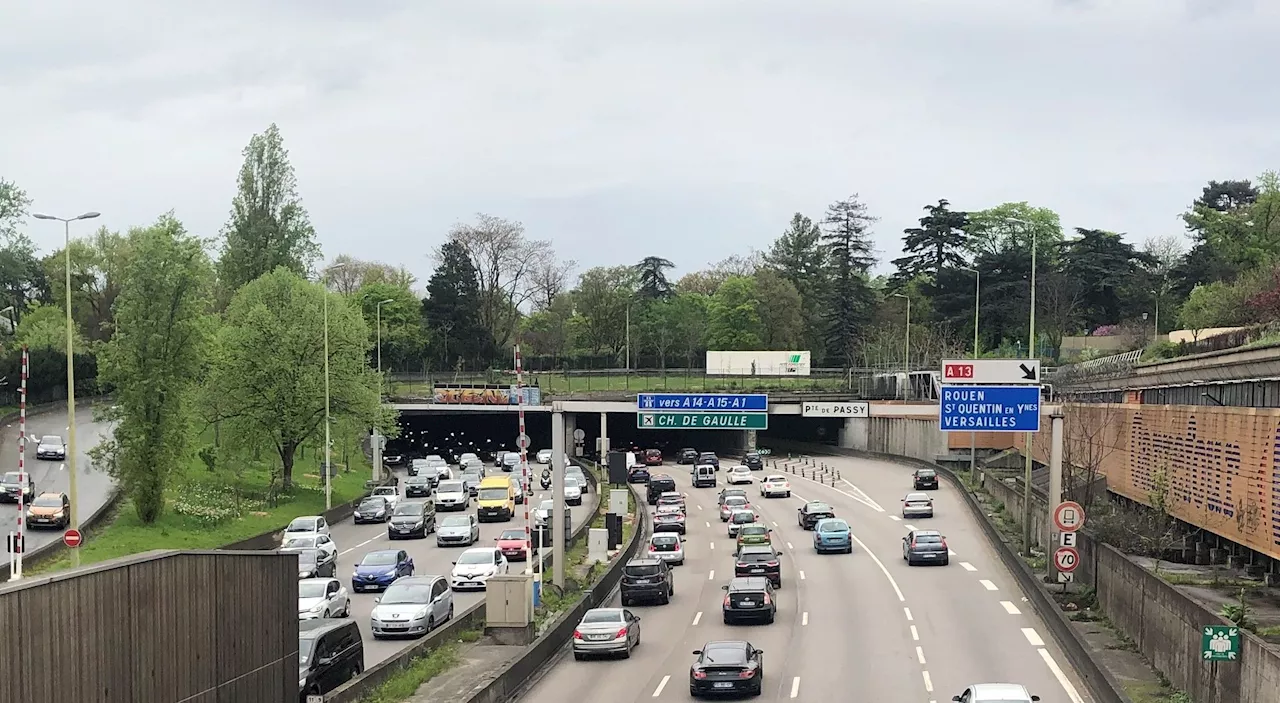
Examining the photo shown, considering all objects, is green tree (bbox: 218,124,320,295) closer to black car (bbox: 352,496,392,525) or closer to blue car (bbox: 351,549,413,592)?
black car (bbox: 352,496,392,525)

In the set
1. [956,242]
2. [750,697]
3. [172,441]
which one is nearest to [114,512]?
[172,441]

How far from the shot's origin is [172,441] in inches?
2028

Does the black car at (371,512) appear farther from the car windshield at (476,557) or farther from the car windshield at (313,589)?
→ the car windshield at (313,589)

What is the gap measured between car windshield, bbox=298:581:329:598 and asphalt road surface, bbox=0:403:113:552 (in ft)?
58.7

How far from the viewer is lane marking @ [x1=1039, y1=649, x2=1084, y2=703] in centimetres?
2388

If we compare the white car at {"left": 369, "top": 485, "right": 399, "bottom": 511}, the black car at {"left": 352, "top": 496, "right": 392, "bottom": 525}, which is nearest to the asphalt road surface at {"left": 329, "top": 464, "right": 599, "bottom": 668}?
the black car at {"left": 352, "top": 496, "right": 392, "bottom": 525}

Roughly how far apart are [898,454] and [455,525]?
165 feet

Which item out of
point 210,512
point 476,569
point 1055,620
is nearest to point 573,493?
point 210,512

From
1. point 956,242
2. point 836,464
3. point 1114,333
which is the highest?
point 956,242

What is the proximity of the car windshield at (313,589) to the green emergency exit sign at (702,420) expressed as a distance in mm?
25959

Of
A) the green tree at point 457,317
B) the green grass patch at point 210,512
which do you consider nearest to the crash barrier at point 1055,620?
the green grass patch at point 210,512

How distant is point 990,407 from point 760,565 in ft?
28.6

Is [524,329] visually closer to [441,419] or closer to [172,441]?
A: [441,419]

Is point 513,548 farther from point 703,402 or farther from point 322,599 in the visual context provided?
point 322,599
